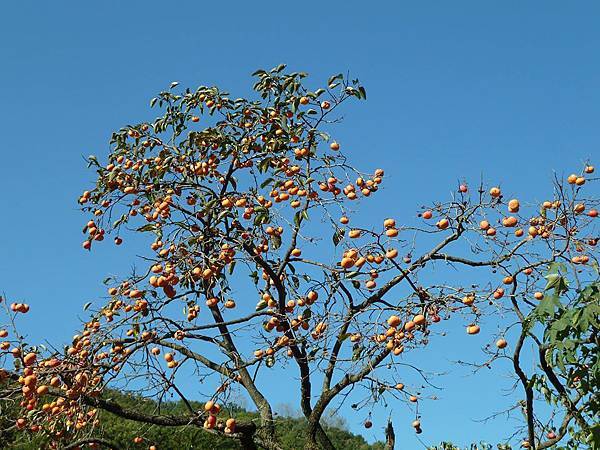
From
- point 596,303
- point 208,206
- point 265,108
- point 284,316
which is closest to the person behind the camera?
point 596,303

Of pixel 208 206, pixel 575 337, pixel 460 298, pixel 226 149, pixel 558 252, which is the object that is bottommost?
pixel 575 337

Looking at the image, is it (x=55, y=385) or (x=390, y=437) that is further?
(x=390, y=437)

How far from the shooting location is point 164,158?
467 cm

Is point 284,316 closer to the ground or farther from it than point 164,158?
closer to the ground

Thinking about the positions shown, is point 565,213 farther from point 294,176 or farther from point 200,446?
point 200,446

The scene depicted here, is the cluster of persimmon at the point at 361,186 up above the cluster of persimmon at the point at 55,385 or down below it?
above

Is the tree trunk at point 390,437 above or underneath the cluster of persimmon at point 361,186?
underneath

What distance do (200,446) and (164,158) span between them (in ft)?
8.38

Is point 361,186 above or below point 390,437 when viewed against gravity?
above

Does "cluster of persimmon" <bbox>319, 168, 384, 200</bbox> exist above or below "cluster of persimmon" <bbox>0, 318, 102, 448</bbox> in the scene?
above

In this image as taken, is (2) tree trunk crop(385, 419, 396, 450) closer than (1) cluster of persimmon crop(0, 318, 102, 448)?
No

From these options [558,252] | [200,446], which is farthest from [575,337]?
[200,446]

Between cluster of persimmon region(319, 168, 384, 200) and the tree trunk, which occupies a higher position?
cluster of persimmon region(319, 168, 384, 200)

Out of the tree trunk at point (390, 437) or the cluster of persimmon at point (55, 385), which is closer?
the cluster of persimmon at point (55, 385)
